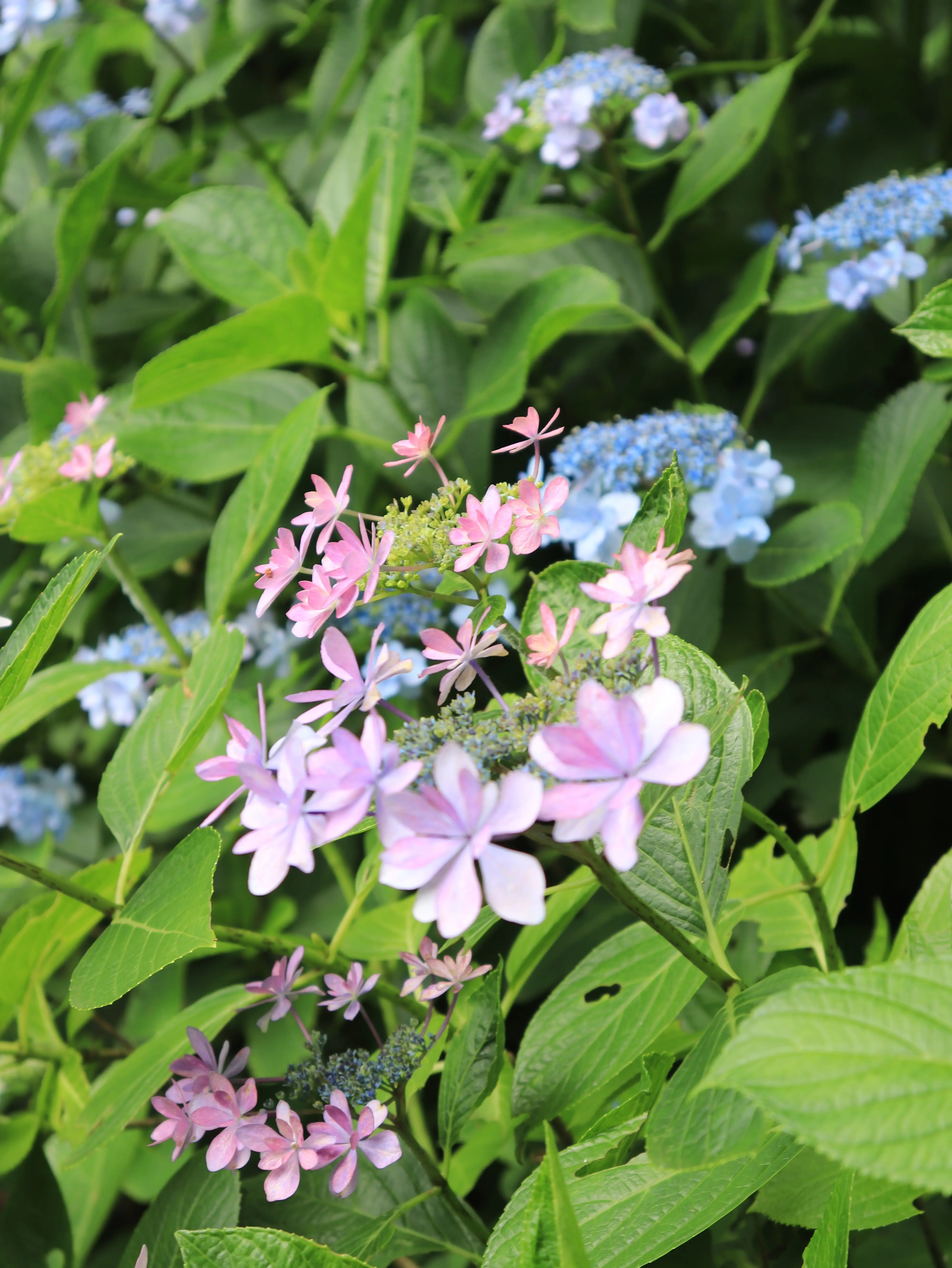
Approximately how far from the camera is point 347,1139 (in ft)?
1.76

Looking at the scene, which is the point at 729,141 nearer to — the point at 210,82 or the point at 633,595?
the point at 210,82

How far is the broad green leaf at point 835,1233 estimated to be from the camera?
43cm

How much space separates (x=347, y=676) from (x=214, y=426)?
2.38 ft

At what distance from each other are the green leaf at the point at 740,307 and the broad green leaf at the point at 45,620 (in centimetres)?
64

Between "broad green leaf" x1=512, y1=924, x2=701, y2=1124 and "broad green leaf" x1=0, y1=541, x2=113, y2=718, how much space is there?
1.13 ft

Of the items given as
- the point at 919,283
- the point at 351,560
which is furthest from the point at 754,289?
the point at 351,560

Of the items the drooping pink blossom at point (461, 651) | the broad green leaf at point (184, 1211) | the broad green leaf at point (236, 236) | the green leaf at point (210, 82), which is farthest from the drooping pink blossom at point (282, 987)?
the green leaf at point (210, 82)

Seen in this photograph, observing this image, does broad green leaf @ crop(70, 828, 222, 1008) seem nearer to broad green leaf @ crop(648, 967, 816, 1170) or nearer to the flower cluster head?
broad green leaf @ crop(648, 967, 816, 1170)

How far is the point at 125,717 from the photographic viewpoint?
3.52 feet

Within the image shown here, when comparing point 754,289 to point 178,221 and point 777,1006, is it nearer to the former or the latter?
point 178,221

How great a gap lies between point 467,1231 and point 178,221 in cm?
94

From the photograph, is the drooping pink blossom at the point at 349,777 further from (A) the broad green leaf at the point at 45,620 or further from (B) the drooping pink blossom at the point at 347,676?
(A) the broad green leaf at the point at 45,620

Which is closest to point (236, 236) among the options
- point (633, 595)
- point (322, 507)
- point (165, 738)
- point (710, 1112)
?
point (165, 738)

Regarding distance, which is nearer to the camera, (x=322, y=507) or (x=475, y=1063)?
(x=322, y=507)
